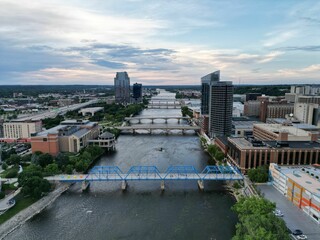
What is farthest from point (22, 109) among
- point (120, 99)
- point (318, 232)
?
point (318, 232)

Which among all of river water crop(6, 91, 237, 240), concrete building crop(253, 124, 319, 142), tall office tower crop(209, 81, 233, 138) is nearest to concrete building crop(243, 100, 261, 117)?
tall office tower crop(209, 81, 233, 138)

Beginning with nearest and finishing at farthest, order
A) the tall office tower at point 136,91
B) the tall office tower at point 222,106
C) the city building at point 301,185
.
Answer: the city building at point 301,185 → the tall office tower at point 222,106 → the tall office tower at point 136,91

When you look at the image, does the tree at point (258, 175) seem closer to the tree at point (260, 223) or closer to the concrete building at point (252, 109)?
the tree at point (260, 223)

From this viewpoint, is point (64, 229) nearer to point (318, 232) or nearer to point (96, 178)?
point (96, 178)

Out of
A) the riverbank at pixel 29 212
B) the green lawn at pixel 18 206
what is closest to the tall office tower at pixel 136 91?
→ the riverbank at pixel 29 212

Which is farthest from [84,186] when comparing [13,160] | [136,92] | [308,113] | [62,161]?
[136,92]

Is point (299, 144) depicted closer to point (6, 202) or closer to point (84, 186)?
point (84, 186)
